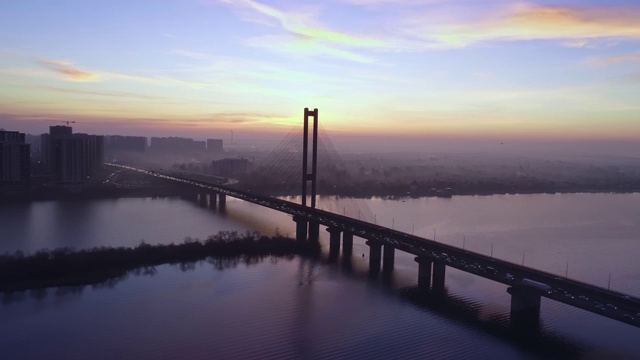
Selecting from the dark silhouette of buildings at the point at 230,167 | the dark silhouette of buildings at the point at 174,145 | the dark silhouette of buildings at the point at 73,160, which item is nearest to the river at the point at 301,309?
the dark silhouette of buildings at the point at 73,160

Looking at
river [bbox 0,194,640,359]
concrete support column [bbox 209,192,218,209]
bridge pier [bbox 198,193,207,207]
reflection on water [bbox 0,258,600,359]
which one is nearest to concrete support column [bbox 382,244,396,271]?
river [bbox 0,194,640,359]

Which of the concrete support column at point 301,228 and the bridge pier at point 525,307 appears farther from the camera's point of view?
the concrete support column at point 301,228

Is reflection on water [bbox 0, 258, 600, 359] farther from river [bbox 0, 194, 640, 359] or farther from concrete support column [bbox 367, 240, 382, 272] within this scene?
concrete support column [bbox 367, 240, 382, 272]

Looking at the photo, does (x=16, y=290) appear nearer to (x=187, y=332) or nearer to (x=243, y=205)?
(x=187, y=332)

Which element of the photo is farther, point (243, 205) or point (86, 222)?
point (243, 205)

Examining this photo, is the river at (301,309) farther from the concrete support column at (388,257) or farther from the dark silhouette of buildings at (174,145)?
the dark silhouette of buildings at (174,145)

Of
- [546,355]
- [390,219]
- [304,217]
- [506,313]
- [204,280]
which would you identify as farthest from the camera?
[390,219]

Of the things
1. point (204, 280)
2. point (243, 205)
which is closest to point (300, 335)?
point (204, 280)
